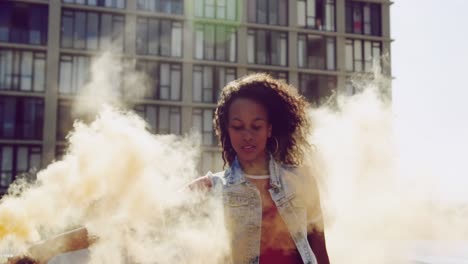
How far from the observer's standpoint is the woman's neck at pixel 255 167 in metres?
3.62

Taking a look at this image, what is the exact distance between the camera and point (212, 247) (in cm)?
373

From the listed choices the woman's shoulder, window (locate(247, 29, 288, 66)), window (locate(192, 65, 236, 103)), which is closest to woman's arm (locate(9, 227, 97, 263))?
the woman's shoulder

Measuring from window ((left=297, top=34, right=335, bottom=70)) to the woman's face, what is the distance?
1371 inches

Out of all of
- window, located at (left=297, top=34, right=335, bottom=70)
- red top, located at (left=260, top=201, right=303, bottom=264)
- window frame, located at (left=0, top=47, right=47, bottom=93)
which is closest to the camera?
red top, located at (left=260, top=201, right=303, bottom=264)

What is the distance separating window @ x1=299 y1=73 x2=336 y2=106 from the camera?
37500mm

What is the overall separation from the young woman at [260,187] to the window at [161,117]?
3055cm

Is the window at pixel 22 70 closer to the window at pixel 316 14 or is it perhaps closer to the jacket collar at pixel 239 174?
the window at pixel 316 14

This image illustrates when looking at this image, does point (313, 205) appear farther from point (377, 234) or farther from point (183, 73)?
point (183, 73)

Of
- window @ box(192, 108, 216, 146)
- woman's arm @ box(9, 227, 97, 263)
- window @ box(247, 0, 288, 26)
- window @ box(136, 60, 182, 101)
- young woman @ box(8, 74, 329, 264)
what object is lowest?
woman's arm @ box(9, 227, 97, 263)

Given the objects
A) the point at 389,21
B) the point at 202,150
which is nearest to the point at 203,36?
the point at 202,150

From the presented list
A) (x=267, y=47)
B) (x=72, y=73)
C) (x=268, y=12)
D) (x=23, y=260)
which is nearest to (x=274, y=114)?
(x=23, y=260)

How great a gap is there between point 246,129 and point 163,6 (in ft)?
106

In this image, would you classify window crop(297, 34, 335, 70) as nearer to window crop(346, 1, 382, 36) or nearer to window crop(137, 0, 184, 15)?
window crop(346, 1, 382, 36)

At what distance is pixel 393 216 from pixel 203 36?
86.4 ft
